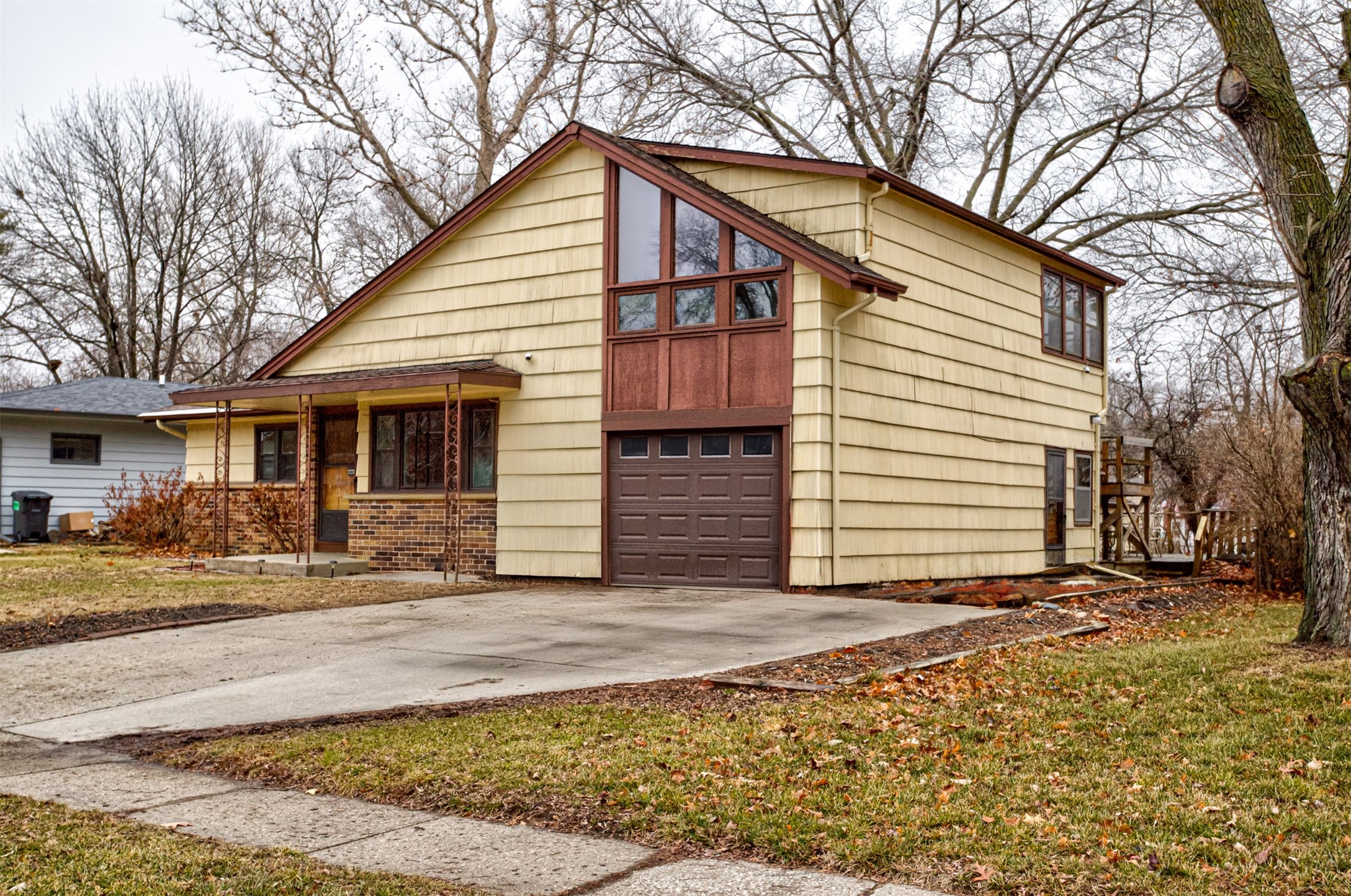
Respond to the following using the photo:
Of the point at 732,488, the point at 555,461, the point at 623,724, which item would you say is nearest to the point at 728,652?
the point at 623,724

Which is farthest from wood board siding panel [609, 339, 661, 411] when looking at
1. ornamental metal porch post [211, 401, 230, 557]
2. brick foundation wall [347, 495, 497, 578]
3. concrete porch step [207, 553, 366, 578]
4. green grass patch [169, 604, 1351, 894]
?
green grass patch [169, 604, 1351, 894]

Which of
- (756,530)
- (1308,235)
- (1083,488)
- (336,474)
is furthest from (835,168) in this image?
(336,474)

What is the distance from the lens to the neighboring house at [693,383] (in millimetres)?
15195

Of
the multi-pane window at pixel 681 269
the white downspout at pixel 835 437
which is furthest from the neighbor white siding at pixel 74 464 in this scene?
the white downspout at pixel 835 437

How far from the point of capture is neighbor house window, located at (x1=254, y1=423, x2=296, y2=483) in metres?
22.5

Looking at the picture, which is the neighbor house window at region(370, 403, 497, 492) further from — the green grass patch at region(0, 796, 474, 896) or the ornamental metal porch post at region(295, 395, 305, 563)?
the green grass patch at region(0, 796, 474, 896)

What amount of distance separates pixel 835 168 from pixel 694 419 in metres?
3.66

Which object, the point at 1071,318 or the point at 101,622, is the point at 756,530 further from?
the point at 1071,318

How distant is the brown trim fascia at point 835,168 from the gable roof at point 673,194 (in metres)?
0.25

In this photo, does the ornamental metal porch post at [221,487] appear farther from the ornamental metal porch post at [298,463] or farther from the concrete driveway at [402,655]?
the concrete driveway at [402,655]

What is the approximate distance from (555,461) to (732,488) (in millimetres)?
2914

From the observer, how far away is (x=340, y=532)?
68.2ft

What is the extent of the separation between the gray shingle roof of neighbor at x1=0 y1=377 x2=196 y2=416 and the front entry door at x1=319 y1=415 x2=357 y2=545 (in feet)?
33.5

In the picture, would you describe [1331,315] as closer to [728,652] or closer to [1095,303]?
[728,652]
